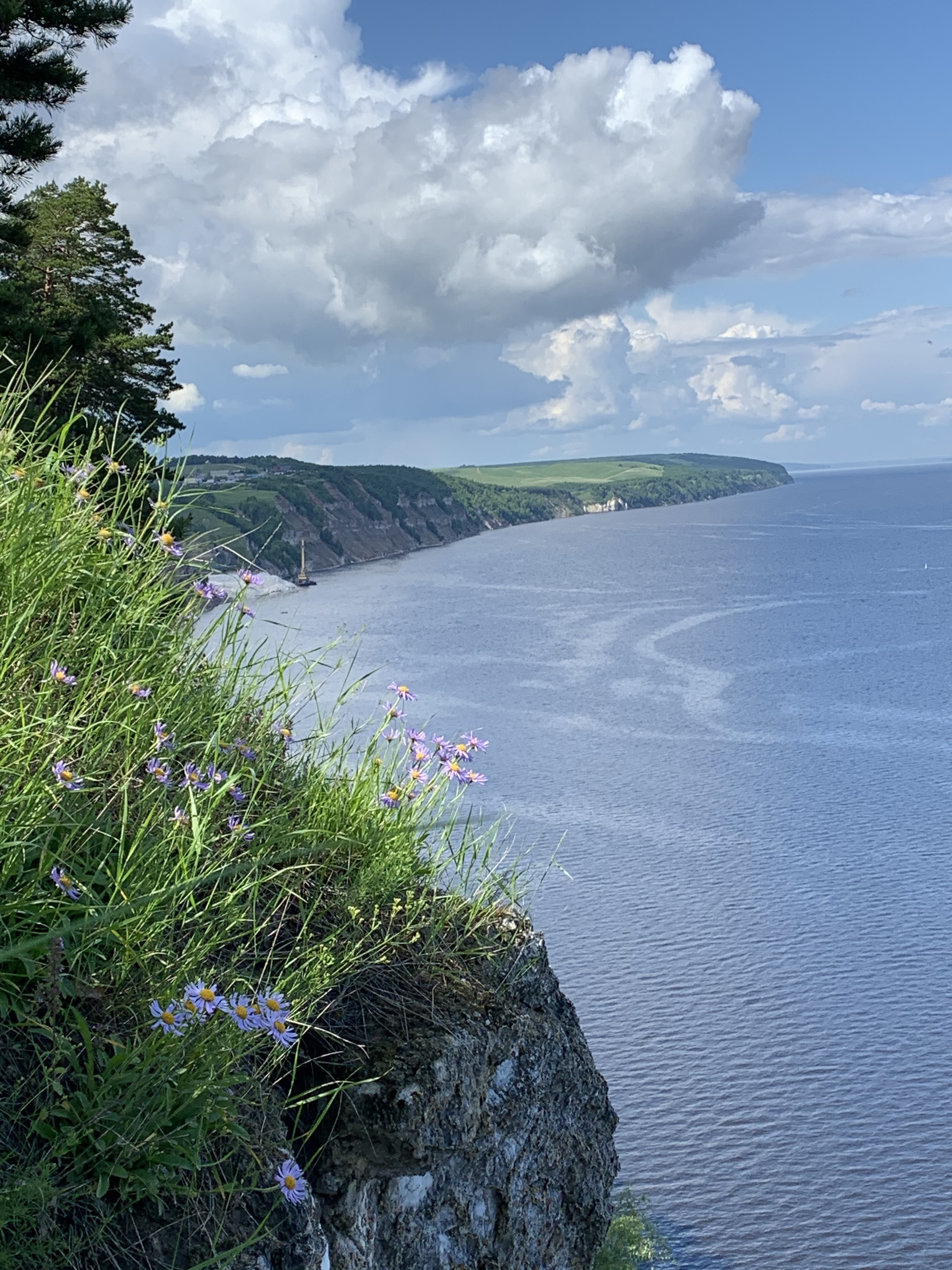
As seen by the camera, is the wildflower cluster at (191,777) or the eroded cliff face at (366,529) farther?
the eroded cliff face at (366,529)

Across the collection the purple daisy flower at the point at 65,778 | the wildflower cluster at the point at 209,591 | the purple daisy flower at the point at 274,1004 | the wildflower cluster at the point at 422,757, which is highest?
the wildflower cluster at the point at 209,591

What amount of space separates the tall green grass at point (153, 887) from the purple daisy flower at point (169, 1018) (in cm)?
4

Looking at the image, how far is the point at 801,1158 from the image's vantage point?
76.1ft

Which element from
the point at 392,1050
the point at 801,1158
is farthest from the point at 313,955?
the point at 801,1158

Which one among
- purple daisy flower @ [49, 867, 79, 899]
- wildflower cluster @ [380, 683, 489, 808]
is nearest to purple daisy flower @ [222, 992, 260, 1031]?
purple daisy flower @ [49, 867, 79, 899]

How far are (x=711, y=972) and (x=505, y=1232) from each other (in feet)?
82.5

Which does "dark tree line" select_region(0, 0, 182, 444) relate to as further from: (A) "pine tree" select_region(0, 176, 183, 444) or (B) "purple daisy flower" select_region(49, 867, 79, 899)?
(B) "purple daisy flower" select_region(49, 867, 79, 899)

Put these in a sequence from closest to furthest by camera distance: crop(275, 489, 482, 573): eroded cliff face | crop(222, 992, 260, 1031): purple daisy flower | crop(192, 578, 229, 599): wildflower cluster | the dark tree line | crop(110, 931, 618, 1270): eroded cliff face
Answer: crop(222, 992, 260, 1031): purple daisy flower → crop(110, 931, 618, 1270): eroded cliff face → crop(192, 578, 229, 599): wildflower cluster → the dark tree line → crop(275, 489, 482, 573): eroded cliff face

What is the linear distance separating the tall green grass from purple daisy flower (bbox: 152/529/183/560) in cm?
5

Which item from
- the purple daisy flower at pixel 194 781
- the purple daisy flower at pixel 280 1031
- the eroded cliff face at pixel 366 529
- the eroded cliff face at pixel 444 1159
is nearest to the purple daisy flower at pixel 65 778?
the purple daisy flower at pixel 194 781

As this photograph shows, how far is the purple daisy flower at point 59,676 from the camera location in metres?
4.10

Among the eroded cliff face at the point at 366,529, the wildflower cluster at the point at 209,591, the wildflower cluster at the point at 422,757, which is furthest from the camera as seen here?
the eroded cliff face at the point at 366,529

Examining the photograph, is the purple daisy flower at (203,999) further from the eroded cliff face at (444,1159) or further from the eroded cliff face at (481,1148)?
the eroded cliff face at (481,1148)

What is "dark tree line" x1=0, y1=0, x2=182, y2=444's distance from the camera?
2036 cm
